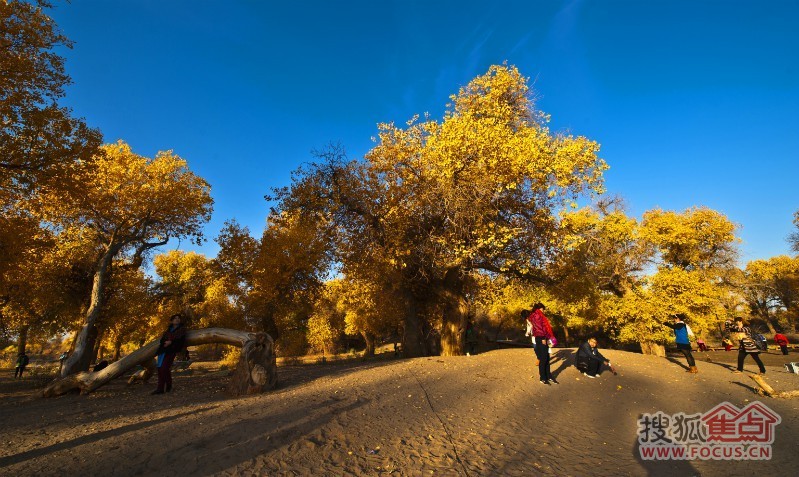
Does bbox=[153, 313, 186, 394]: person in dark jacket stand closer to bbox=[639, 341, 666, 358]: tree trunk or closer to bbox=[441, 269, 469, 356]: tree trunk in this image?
bbox=[441, 269, 469, 356]: tree trunk

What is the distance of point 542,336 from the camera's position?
9969 mm

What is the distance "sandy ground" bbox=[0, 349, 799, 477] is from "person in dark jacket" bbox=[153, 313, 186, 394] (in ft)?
1.49

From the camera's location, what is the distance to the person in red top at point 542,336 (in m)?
10.0

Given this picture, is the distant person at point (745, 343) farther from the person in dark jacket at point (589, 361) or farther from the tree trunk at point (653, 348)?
the tree trunk at point (653, 348)

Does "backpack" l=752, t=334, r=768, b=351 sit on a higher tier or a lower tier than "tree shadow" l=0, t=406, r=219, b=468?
higher

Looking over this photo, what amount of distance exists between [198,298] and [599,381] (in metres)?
28.3

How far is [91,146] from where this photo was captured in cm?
1155

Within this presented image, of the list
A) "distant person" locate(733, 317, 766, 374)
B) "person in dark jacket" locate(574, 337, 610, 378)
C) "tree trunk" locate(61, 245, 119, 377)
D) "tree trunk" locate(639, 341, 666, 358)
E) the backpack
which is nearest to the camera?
"person in dark jacket" locate(574, 337, 610, 378)

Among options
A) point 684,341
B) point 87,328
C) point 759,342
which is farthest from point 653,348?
point 87,328

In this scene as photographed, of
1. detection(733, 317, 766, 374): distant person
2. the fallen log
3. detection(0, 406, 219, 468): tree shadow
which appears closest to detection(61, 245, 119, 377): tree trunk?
detection(0, 406, 219, 468): tree shadow

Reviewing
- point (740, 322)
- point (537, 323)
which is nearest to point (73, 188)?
point (537, 323)

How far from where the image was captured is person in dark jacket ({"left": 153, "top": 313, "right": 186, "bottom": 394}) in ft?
31.1

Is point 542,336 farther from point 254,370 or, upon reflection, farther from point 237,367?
point 237,367

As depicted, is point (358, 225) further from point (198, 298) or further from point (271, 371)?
point (198, 298)
